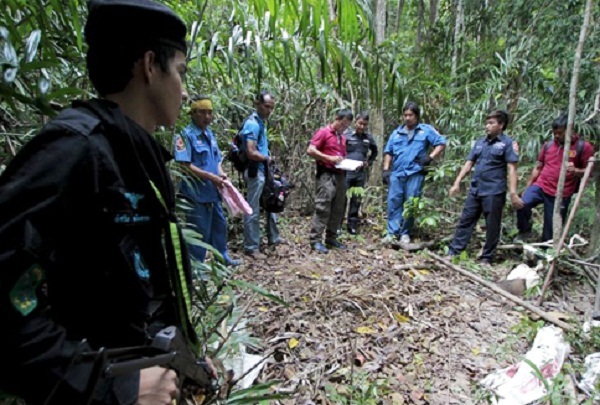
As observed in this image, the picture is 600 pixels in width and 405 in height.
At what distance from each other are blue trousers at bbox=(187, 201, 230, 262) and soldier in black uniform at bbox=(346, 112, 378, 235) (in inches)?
105

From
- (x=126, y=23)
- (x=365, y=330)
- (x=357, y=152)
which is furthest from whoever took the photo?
(x=357, y=152)

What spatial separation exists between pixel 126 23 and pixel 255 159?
3664mm

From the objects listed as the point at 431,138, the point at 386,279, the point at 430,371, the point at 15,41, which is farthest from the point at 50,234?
the point at 431,138

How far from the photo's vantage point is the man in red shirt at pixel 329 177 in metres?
5.32

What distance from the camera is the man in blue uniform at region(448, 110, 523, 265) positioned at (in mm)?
4934

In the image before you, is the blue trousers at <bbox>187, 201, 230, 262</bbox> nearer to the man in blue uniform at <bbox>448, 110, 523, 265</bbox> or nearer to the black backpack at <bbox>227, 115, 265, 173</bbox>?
the black backpack at <bbox>227, 115, 265, 173</bbox>

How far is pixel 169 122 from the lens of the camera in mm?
1131

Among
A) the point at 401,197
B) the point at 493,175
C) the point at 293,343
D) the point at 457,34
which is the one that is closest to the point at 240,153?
the point at 293,343

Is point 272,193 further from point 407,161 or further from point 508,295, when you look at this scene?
point 508,295

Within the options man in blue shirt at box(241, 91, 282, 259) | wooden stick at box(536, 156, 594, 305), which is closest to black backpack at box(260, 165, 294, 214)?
man in blue shirt at box(241, 91, 282, 259)

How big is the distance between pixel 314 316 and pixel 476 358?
133 centimetres

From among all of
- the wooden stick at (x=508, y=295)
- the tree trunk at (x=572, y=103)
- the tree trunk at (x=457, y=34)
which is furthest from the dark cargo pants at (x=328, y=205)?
Answer: the tree trunk at (x=457, y=34)

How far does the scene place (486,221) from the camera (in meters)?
5.12

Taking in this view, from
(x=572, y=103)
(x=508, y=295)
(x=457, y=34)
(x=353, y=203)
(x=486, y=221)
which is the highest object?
(x=457, y=34)
